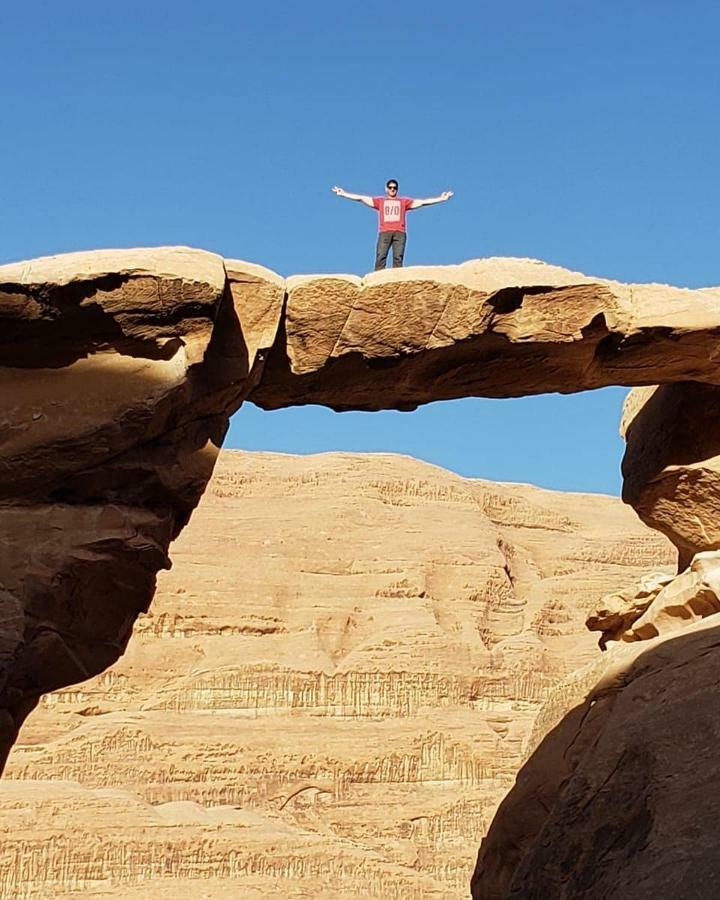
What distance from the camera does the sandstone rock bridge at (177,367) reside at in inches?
451

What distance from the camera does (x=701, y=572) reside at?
13.6 metres

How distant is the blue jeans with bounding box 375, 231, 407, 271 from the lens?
14.2 meters

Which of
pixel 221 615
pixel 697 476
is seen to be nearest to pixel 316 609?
pixel 221 615

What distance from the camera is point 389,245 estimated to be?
14258 mm

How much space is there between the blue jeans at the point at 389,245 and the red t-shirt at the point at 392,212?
46mm

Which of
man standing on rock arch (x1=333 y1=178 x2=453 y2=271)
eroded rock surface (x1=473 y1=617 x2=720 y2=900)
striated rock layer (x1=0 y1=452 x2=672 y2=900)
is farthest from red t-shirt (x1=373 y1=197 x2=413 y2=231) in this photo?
striated rock layer (x1=0 y1=452 x2=672 y2=900)

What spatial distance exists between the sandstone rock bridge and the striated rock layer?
20.5 metres

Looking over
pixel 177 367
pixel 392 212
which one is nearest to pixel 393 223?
pixel 392 212

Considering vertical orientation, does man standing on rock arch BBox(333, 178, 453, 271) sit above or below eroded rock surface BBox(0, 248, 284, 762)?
above

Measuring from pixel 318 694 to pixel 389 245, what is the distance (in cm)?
2646

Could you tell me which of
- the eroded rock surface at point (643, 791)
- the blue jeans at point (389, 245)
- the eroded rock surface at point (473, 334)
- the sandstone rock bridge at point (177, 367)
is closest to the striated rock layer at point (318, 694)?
the blue jeans at point (389, 245)

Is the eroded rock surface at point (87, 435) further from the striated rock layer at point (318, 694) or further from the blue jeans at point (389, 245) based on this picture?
the striated rock layer at point (318, 694)

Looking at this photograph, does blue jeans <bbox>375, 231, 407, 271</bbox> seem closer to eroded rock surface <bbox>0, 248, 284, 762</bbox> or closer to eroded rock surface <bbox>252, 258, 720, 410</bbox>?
eroded rock surface <bbox>252, 258, 720, 410</bbox>

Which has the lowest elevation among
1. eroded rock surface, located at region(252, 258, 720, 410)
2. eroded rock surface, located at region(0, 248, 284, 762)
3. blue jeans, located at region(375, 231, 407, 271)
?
eroded rock surface, located at region(0, 248, 284, 762)
